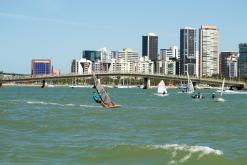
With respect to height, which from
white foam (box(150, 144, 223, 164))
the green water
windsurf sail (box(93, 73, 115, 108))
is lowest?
the green water

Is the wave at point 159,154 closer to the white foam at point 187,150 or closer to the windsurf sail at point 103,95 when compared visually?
the white foam at point 187,150

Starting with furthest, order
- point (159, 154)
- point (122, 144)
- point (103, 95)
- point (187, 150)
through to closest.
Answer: point (103, 95)
point (122, 144)
point (187, 150)
point (159, 154)

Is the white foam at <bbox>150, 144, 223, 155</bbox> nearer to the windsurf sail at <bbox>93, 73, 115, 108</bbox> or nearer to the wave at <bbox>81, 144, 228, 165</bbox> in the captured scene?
the wave at <bbox>81, 144, 228, 165</bbox>

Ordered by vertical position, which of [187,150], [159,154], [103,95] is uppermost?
[103,95]

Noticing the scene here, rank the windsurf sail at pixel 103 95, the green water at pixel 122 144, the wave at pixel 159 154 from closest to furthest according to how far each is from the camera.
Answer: the wave at pixel 159 154, the green water at pixel 122 144, the windsurf sail at pixel 103 95

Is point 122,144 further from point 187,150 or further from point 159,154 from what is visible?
point 187,150

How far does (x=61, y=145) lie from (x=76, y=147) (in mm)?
1068

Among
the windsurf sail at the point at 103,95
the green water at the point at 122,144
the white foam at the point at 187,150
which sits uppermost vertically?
the windsurf sail at the point at 103,95

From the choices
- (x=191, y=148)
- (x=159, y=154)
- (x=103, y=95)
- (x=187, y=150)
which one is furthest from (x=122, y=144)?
(x=103, y=95)

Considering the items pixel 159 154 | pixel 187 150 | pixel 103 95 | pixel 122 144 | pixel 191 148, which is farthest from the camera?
pixel 103 95

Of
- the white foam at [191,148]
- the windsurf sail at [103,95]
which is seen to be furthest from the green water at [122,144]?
the windsurf sail at [103,95]

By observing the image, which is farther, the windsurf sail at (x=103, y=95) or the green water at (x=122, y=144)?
the windsurf sail at (x=103, y=95)

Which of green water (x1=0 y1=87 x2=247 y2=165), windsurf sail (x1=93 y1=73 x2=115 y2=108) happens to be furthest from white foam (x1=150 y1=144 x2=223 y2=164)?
windsurf sail (x1=93 y1=73 x2=115 y2=108)

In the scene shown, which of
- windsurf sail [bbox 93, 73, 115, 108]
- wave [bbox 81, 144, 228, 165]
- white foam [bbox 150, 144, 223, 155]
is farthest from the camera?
windsurf sail [bbox 93, 73, 115, 108]
